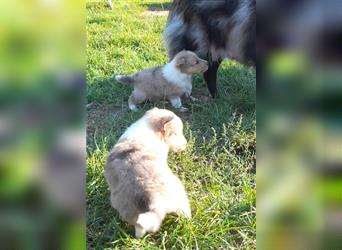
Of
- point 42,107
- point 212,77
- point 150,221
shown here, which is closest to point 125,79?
point 212,77

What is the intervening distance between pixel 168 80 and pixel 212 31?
59cm

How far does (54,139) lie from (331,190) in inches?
21.2

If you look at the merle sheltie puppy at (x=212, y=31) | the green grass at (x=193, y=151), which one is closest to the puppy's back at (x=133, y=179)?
the green grass at (x=193, y=151)

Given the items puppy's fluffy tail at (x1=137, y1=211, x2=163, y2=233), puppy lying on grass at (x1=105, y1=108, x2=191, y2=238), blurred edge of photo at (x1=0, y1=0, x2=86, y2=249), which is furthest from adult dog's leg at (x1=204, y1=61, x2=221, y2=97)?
blurred edge of photo at (x1=0, y1=0, x2=86, y2=249)

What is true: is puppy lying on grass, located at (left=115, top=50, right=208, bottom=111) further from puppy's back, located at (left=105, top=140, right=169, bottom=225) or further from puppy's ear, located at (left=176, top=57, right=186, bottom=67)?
puppy's back, located at (left=105, top=140, right=169, bottom=225)

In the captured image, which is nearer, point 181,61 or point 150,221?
point 150,221

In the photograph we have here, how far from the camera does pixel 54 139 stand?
0.82 m

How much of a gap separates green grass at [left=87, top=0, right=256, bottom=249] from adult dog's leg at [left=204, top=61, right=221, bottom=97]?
82 millimetres

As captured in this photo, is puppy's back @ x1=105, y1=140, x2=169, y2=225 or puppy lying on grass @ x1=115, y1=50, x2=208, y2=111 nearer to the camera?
puppy's back @ x1=105, y1=140, x2=169, y2=225

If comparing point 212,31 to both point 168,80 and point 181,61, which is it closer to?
point 181,61

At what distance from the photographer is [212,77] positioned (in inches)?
166

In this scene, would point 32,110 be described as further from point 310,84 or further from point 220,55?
point 220,55

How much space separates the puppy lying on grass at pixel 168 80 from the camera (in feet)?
12.8

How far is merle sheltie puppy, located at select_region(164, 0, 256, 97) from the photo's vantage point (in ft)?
11.8
